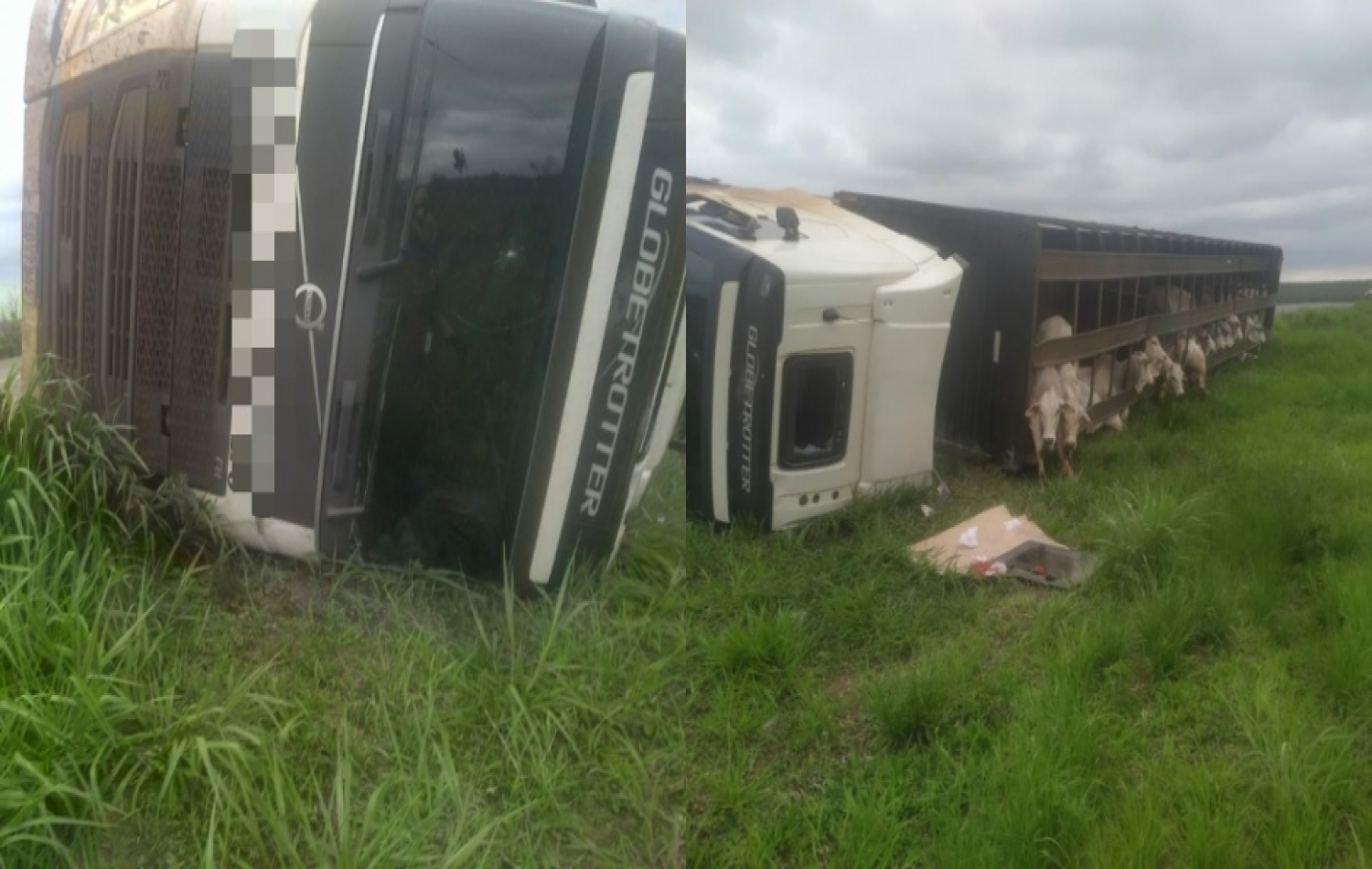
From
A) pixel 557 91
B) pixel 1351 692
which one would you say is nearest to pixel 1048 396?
pixel 1351 692

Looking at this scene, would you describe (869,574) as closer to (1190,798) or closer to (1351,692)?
(1190,798)

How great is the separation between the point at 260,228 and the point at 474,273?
27 cm

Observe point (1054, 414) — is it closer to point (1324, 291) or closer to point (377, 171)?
point (1324, 291)

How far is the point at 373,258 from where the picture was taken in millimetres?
1224

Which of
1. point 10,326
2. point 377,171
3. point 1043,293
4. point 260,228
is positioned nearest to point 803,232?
point 1043,293

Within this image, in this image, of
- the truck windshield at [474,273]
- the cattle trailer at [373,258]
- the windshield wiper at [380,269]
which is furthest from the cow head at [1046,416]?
the windshield wiper at [380,269]

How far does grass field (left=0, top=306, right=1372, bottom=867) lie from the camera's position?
3.62ft

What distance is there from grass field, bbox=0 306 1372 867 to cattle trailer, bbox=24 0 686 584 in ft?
0.30

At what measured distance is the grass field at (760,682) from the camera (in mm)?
1103

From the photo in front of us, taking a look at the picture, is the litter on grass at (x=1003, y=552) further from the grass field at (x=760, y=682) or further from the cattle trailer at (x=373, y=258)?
the cattle trailer at (x=373, y=258)

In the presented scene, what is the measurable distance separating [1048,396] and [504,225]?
2.30 ft

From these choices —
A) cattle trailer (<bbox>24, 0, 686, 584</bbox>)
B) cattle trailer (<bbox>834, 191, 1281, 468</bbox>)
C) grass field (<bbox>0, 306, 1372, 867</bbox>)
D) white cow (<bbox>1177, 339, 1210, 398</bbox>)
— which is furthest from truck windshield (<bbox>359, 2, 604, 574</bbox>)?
white cow (<bbox>1177, 339, 1210, 398</bbox>)

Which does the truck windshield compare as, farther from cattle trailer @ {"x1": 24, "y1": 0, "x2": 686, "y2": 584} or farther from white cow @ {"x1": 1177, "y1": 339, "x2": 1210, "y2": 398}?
white cow @ {"x1": 1177, "y1": 339, "x2": 1210, "y2": 398}

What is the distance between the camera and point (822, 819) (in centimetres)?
121
